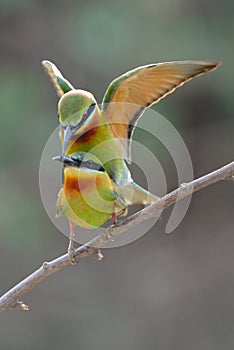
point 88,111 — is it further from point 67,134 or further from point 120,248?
point 120,248

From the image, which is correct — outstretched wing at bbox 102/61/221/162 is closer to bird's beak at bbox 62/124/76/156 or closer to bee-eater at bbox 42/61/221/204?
bee-eater at bbox 42/61/221/204

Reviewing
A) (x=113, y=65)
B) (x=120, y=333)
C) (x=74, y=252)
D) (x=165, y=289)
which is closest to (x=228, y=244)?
(x=165, y=289)

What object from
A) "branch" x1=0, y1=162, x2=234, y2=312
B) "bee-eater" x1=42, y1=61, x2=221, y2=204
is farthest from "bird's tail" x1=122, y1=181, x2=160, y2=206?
"branch" x1=0, y1=162, x2=234, y2=312

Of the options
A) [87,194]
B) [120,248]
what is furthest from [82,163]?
[120,248]

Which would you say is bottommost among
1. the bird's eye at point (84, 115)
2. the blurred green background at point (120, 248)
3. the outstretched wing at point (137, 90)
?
the blurred green background at point (120, 248)

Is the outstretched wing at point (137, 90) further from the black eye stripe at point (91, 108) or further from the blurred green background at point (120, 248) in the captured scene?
the blurred green background at point (120, 248)

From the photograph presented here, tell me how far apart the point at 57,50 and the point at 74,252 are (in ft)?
8.69

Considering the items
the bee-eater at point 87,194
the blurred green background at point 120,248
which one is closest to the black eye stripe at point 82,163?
the bee-eater at point 87,194

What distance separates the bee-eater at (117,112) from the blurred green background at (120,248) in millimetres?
2220

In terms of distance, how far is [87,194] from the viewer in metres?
1.42

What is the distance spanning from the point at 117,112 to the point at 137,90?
0.21ft

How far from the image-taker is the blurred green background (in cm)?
377

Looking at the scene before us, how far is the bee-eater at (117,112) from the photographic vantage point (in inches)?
Answer: 54.1

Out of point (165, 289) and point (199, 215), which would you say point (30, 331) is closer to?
point (165, 289)
